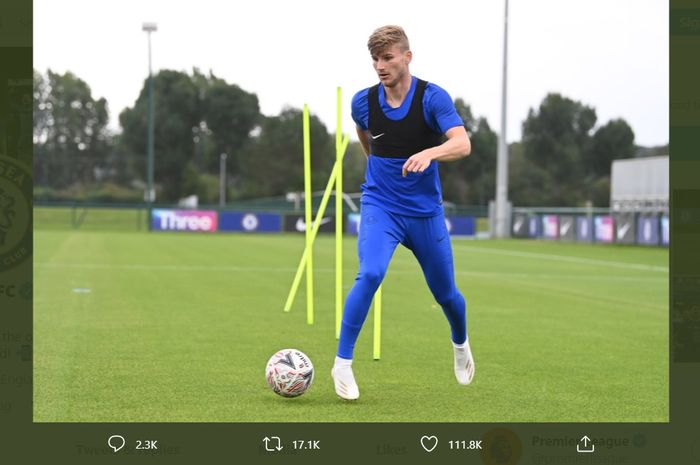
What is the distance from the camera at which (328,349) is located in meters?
10.2

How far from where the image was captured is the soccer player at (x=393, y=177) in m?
7.02

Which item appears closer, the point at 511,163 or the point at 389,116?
the point at 389,116

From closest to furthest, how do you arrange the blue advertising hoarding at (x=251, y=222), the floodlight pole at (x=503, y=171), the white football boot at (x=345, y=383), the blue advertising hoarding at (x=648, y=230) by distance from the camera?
1. the white football boot at (x=345, y=383)
2. the blue advertising hoarding at (x=648, y=230)
3. the floodlight pole at (x=503, y=171)
4. the blue advertising hoarding at (x=251, y=222)

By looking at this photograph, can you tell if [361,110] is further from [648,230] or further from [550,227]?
[550,227]

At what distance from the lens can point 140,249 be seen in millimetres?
32031

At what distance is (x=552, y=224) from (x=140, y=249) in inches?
886

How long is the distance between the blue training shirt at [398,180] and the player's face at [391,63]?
0.22 m

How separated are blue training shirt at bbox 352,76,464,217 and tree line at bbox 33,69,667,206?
63.3 m

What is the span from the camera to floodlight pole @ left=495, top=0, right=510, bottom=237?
5167 centimetres

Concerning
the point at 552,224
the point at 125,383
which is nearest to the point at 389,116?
the point at 125,383

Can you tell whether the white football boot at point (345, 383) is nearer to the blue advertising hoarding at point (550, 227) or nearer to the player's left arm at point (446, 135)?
the player's left arm at point (446, 135)

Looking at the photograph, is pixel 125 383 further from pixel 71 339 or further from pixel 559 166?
pixel 559 166
